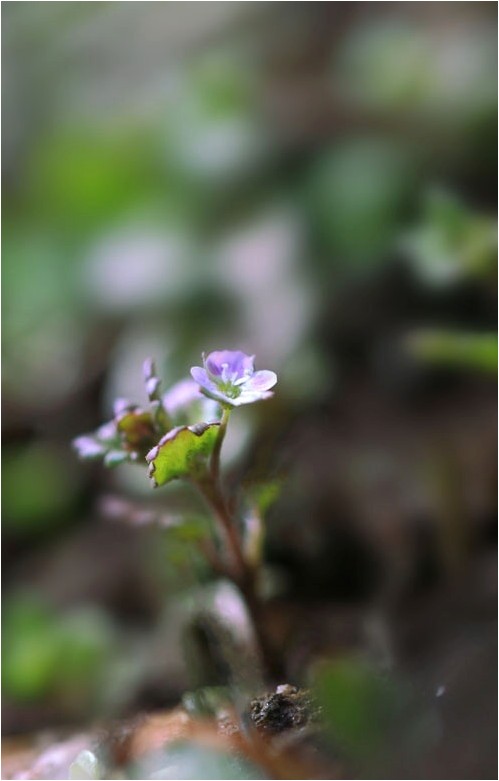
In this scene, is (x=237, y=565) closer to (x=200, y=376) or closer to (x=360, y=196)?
(x=200, y=376)

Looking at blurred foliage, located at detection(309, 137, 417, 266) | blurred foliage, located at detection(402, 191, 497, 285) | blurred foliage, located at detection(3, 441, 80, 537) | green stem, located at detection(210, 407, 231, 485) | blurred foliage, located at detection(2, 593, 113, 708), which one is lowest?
green stem, located at detection(210, 407, 231, 485)

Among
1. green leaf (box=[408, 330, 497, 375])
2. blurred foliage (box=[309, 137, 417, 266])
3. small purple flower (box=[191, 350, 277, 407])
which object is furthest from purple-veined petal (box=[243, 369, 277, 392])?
blurred foliage (box=[309, 137, 417, 266])

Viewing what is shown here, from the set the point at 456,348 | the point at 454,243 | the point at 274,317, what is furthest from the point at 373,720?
the point at 274,317

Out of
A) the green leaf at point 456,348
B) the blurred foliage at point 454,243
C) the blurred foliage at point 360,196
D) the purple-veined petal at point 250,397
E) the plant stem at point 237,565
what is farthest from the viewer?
the blurred foliage at point 360,196

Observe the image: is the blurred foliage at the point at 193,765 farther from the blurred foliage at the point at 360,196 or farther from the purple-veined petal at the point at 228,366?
the blurred foliage at the point at 360,196

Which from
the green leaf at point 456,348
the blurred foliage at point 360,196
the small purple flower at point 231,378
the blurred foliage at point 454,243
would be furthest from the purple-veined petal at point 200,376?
the blurred foliage at point 360,196

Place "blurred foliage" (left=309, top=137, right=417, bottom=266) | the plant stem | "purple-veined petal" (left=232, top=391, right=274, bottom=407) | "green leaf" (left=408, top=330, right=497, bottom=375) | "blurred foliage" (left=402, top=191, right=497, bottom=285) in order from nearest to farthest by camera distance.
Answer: "purple-veined petal" (left=232, top=391, right=274, bottom=407)
the plant stem
"green leaf" (left=408, top=330, right=497, bottom=375)
"blurred foliage" (left=402, top=191, right=497, bottom=285)
"blurred foliage" (left=309, top=137, right=417, bottom=266)

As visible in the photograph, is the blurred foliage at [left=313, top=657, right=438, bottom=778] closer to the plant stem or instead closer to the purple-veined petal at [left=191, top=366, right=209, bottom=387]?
the plant stem
